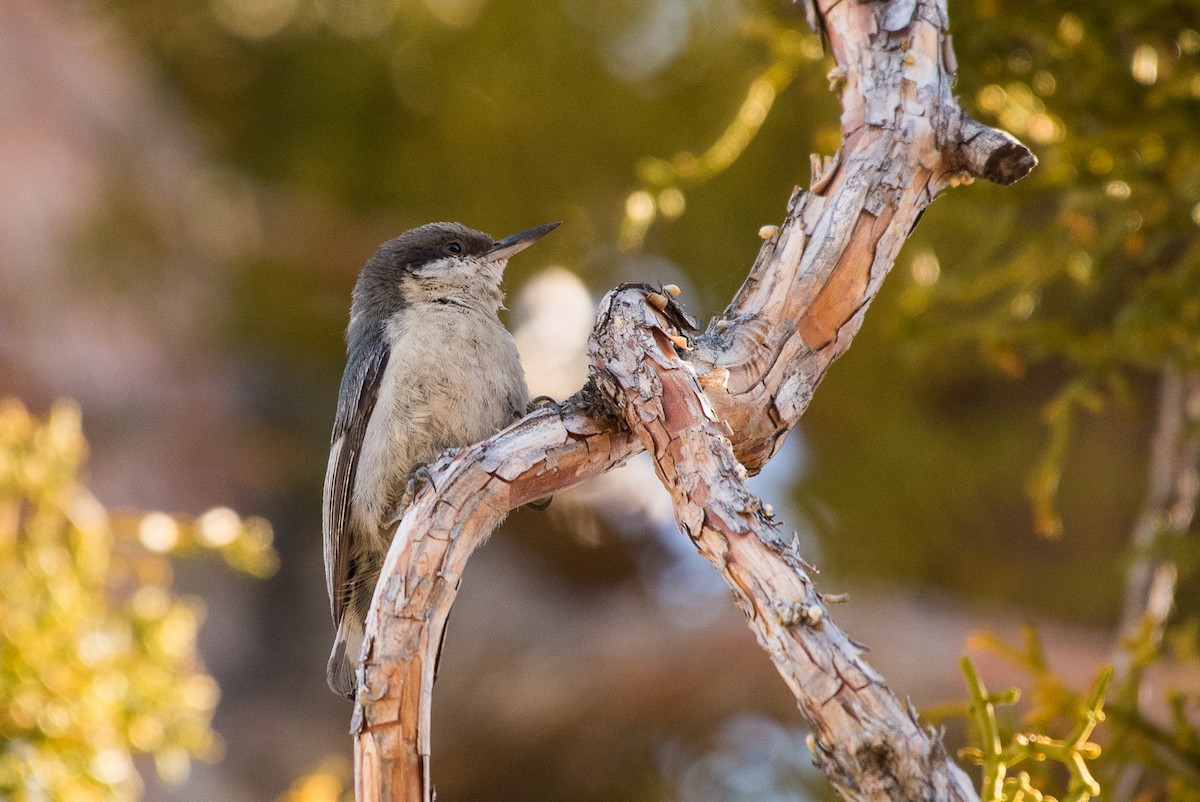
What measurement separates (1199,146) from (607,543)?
346 centimetres

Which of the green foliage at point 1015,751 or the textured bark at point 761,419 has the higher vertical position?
the textured bark at point 761,419

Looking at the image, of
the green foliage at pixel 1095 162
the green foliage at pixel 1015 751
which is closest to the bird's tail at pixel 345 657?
the green foliage at pixel 1015 751

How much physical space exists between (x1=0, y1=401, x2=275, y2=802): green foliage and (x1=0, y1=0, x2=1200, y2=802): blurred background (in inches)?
35.3

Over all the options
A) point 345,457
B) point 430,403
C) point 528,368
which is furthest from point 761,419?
point 528,368

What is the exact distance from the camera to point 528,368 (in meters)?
4.31

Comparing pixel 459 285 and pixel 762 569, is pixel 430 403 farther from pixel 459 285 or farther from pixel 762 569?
pixel 762 569

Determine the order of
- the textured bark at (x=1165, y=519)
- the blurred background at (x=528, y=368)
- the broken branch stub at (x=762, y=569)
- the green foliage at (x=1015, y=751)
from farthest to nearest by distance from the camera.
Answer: the blurred background at (x=528, y=368), the textured bark at (x=1165, y=519), the green foliage at (x=1015, y=751), the broken branch stub at (x=762, y=569)

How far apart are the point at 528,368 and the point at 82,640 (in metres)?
2.01

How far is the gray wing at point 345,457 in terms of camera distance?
259cm

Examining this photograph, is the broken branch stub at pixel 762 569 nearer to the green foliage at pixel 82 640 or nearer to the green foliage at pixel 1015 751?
the green foliage at pixel 1015 751

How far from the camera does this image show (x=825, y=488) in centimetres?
449

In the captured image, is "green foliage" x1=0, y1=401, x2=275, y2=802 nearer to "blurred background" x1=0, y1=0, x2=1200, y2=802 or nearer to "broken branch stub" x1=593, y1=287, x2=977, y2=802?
"blurred background" x1=0, y1=0, x2=1200, y2=802

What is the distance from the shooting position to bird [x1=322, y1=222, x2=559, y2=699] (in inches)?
99.8

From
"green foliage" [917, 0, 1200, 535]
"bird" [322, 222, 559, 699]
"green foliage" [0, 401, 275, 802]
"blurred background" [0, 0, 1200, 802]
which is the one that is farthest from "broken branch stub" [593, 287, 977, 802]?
"blurred background" [0, 0, 1200, 802]
